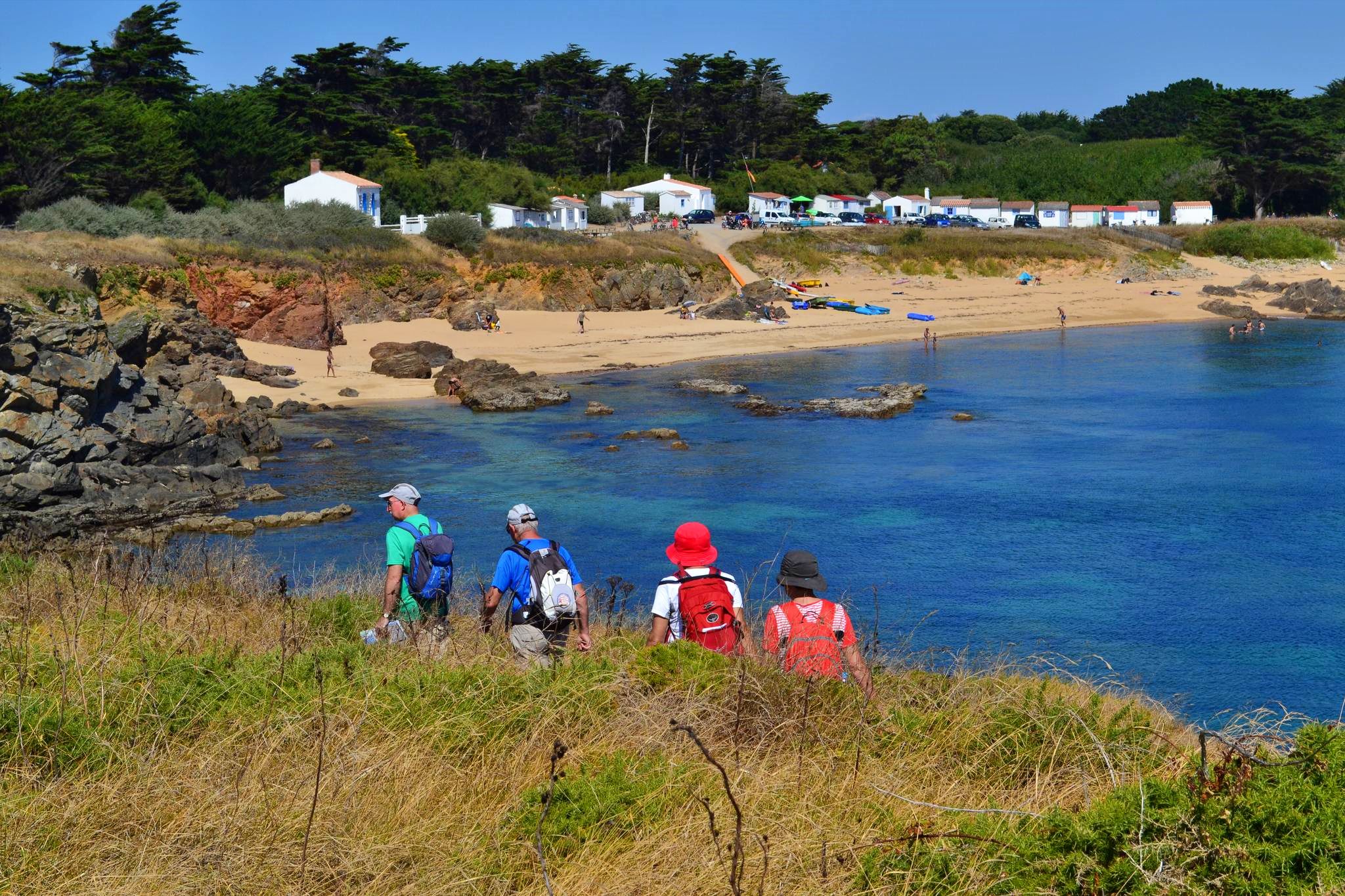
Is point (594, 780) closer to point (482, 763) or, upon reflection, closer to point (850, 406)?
point (482, 763)

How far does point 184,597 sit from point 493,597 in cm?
385

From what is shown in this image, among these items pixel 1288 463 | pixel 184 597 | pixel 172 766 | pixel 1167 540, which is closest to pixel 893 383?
pixel 1288 463

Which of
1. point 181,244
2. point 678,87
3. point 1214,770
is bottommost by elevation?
point 1214,770

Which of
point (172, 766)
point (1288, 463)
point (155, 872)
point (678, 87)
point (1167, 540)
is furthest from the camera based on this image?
point (678, 87)

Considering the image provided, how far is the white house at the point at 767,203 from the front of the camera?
89.1 metres

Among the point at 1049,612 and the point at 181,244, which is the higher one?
the point at 181,244

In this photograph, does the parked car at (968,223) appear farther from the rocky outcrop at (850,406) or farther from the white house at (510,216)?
the rocky outcrop at (850,406)

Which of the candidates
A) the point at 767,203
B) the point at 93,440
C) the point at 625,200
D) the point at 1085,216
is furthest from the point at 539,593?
the point at 1085,216

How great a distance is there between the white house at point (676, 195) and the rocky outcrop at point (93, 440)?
54852mm

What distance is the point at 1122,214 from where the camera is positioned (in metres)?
95.0

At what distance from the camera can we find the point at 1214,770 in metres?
4.75

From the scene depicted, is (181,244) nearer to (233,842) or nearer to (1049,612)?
(1049,612)

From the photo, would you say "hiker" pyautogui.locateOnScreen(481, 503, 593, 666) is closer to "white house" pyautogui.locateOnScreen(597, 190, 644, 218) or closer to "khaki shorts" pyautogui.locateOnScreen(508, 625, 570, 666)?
"khaki shorts" pyautogui.locateOnScreen(508, 625, 570, 666)

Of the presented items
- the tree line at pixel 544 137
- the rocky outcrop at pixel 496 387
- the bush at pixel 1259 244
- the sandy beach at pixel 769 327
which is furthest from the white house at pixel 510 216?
the bush at pixel 1259 244
